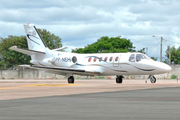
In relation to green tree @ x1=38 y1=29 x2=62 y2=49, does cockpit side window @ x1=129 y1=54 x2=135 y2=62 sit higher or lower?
lower

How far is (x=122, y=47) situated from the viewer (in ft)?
377

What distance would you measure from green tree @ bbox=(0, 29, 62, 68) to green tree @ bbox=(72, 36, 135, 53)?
896 inches

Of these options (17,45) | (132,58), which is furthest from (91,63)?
(17,45)

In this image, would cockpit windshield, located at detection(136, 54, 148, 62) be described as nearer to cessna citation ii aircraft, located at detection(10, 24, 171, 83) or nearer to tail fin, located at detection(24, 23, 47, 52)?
cessna citation ii aircraft, located at detection(10, 24, 171, 83)

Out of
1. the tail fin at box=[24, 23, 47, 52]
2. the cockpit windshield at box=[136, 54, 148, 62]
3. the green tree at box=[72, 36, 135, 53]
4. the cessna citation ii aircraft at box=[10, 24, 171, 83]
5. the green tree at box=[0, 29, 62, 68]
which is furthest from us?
the green tree at box=[72, 36, 135, 53]

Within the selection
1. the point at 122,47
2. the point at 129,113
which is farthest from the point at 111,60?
the point at 122,47

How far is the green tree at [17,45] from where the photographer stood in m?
80.4

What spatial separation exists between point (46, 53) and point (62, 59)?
259cm

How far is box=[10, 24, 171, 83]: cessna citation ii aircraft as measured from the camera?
33428mm

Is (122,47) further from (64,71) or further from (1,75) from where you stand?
(64,71)

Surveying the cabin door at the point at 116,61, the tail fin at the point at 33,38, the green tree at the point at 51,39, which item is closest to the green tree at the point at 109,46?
the green tree at the point at 51,39

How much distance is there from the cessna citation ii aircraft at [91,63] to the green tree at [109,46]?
67656mm

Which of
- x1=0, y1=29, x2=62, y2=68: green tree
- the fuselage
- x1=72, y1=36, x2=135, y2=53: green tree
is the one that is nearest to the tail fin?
the fuselage

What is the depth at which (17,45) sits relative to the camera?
80375mm
